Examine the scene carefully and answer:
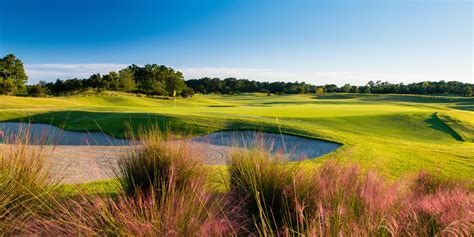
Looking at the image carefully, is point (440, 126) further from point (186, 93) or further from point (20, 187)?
point (186, 93)

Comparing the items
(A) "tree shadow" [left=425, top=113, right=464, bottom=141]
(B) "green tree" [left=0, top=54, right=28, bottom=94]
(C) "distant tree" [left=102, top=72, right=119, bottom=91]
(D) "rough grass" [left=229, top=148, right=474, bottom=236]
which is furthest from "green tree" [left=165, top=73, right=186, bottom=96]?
(D) "rough grass" [left=229, top=148, right=474, bottom=236]

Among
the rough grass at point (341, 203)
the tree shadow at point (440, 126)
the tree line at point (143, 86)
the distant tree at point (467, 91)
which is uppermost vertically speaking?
the tree line at point (143, 86)

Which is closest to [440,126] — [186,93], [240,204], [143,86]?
[240,204]

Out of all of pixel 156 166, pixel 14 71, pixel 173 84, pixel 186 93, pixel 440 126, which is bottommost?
pixel 440 126

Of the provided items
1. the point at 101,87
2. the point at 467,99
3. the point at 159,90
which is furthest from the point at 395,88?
Result: the point at 101,87

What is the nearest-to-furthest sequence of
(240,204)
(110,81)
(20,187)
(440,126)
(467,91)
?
(20,187), (240,204), (440,126), (467,91), (110,81)

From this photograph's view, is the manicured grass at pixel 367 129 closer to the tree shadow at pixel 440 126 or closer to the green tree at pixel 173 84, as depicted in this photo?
the tree shadow at pixel 440 126

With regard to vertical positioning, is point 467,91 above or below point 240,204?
above

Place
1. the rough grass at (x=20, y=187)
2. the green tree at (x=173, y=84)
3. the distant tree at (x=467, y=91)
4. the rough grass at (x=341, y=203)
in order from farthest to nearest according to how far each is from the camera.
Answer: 1. the green tree at (x=173, y=84)
2. the distant tree at (x=467, y=91)
3. the rough grass at (x=20, y=187)
4. the rough grass at (x=341, y=203)

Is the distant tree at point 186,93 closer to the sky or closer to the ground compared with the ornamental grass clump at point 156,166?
closer to the sky

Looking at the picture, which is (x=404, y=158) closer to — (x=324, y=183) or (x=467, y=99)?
(x=324, y=183)

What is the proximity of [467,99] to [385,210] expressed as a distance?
209 ft

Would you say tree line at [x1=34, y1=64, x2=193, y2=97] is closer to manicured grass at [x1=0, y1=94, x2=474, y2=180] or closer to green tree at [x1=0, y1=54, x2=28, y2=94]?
green tree at [x1=0, y1=54, x2=28, y2=94]

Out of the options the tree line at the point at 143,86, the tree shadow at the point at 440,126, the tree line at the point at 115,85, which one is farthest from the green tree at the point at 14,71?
the tree shadow at the point at 440,126
